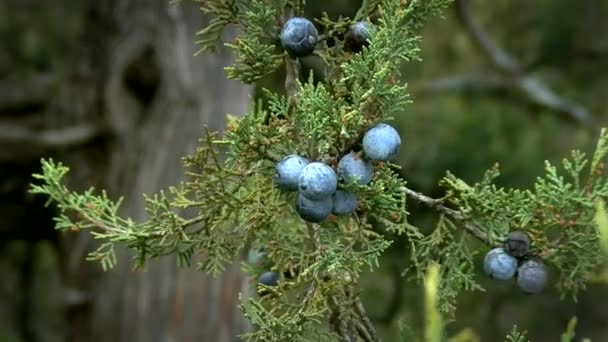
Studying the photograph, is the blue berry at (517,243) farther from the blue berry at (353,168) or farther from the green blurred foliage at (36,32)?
the green blurred foliage at (36,32)

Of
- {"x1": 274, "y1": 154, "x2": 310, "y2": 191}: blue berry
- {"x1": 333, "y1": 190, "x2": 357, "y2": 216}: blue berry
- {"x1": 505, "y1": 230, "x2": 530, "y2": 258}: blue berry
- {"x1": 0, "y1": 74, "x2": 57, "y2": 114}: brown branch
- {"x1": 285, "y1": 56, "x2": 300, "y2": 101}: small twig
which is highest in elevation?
{"x1": 0, "y1": 74, "x2": 57, "y2": 114}: brown branch

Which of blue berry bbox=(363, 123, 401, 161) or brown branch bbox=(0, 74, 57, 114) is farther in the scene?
brown branch bbox=(0, 74, 57, 114)

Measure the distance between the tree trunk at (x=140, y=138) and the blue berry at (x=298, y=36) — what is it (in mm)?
2648

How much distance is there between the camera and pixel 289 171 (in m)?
1.24

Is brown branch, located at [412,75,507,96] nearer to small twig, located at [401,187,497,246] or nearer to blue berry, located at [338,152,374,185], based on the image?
small twig, located at [401,187,497,246]

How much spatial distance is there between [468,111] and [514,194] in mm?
4643

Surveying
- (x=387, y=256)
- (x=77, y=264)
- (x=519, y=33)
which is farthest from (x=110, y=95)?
(x=519, y=33)

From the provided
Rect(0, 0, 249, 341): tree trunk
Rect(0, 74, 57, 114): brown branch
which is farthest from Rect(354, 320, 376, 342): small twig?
Rect(0, 74, 57, 114): brown branch

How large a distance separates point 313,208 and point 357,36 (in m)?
0.25

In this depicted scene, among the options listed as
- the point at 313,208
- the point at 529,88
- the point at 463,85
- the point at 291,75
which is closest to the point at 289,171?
the point at 313,208

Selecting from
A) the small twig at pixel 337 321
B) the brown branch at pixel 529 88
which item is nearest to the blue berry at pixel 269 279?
the small twig at pixel 337 321

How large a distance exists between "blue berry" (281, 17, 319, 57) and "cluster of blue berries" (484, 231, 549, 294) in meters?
0.35

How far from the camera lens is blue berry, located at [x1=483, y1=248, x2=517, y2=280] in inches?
53.9

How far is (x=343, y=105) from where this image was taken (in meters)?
1.25
